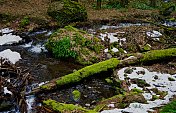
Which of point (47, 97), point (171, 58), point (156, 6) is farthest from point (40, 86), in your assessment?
point (156, 6)

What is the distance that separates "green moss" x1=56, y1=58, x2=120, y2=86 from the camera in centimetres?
1090

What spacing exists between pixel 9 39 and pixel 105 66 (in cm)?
612

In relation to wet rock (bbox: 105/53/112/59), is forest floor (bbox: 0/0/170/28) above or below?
above

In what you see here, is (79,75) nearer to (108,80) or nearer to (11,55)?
(108,80)

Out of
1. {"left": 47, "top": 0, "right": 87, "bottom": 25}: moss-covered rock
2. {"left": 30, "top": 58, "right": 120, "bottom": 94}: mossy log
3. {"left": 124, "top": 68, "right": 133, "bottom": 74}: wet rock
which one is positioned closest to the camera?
{"left": 30, "top": 58, "right": 120, "bottom": 94}: mossy log

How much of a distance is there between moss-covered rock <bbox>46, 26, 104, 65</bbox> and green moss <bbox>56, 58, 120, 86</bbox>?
146 cm

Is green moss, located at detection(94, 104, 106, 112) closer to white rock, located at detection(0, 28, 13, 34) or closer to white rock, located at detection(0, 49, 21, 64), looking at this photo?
white rock, located at detection(0, 49, 21, 64)

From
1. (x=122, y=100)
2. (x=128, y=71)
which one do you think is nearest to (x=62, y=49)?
(x=128, y=71)

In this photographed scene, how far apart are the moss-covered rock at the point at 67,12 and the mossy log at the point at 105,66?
7293mm

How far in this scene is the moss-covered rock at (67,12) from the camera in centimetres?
1922

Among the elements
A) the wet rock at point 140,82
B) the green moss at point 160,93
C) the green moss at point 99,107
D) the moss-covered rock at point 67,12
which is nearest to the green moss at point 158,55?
the wet rock at point 140,82

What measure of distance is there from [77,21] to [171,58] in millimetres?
7830

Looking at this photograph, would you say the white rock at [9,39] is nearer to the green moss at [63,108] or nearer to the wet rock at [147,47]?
the wet rock at [147,47]

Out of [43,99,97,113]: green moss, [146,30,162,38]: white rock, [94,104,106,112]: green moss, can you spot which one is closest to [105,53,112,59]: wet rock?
[146,30,162,38]: white rock
